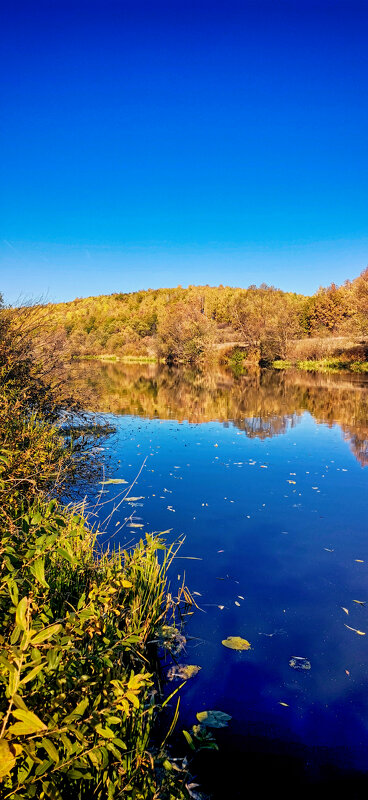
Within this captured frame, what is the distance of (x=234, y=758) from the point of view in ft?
11.1

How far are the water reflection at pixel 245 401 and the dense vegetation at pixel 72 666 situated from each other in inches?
307

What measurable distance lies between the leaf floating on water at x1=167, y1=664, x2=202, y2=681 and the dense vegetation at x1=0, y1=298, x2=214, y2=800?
0.19m

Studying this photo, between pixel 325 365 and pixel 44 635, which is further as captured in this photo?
pixel 325 365

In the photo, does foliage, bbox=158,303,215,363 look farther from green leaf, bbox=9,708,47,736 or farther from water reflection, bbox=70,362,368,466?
green leaf, bbox=9,708,47,736

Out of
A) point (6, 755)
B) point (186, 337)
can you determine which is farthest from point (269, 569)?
point (186, 337)

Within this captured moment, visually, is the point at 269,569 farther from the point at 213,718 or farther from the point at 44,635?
the point at 44,635

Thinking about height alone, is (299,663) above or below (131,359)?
below

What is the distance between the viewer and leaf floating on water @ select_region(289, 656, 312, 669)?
4332 mm

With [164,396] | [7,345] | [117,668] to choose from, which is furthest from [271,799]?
[164,396]

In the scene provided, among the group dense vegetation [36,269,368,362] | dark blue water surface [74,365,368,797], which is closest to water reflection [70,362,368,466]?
dark blue water surface [74,365,368,797]

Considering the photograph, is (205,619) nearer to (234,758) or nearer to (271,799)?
(234,758)

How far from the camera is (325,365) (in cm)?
4644

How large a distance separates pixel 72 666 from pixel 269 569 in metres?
4.40

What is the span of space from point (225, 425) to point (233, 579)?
1134cm
